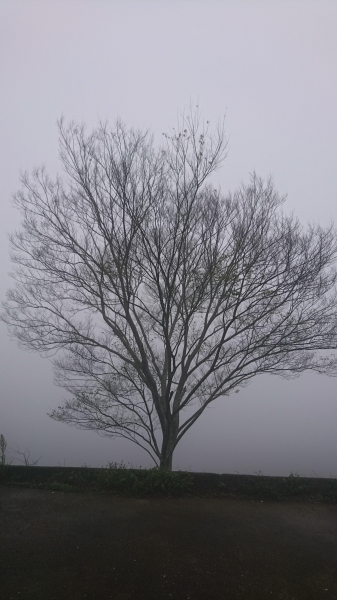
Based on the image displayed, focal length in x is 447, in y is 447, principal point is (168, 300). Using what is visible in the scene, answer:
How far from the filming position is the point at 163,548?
12.8ft

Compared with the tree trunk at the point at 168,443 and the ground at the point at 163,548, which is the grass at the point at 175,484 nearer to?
the ground at the point at 163,548

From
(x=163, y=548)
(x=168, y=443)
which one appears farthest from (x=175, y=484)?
(x=168, y=443)

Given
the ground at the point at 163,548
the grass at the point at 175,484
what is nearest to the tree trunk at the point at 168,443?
the grass at the point at 175,484

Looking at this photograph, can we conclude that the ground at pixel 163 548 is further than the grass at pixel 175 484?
No

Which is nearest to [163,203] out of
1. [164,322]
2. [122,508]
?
[164,322]

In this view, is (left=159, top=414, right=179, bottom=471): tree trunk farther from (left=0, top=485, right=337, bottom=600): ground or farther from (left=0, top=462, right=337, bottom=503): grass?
(left=0, top=485, right=337, bottom=600): ground

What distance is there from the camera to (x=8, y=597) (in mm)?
3189

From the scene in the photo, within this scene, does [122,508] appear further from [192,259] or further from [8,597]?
[192,259]

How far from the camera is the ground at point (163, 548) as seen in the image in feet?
11.0

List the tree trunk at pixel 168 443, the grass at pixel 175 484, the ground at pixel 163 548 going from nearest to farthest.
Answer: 1. the ground at pixel 163 548
2. the grass at pixel 175 484
3. the tree trunk at pixel 168 443

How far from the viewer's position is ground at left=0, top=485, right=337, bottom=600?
3350 mm

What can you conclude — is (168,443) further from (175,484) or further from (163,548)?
(163,548)

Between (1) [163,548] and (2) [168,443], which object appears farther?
(2) [168,443]

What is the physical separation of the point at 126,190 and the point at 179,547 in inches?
170
